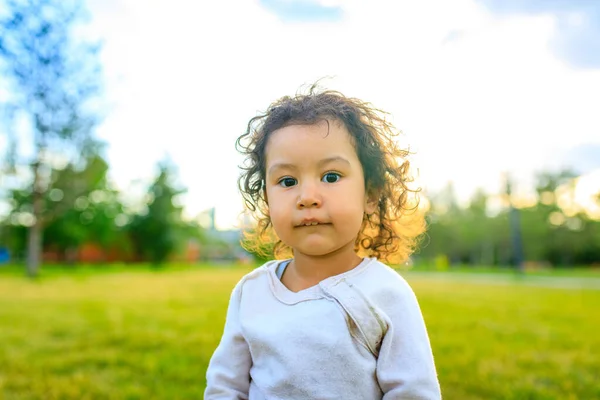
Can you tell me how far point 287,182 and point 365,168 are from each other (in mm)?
267

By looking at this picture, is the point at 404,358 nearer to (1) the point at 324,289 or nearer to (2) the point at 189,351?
(1) the point at 324,289

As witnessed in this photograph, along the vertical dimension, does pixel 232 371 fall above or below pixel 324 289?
below

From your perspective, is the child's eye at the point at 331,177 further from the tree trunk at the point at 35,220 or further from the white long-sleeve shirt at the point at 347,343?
the tree trunk at the point at 35,220

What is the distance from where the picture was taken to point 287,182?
1.64 m

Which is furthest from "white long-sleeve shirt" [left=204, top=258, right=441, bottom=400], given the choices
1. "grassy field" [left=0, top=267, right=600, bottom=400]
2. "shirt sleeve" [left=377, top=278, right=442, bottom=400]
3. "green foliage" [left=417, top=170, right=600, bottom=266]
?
"green foliage" [left=417, top=170, right=600, bottom=266]

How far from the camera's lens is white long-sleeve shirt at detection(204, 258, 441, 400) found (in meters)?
1.50

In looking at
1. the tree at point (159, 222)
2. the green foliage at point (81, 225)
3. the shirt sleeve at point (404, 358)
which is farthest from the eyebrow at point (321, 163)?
the tree at point (159, 222)

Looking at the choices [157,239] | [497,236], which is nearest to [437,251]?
[497,236]

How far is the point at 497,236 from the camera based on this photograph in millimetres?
42688

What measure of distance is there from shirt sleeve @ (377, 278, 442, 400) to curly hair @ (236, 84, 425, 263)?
411mm

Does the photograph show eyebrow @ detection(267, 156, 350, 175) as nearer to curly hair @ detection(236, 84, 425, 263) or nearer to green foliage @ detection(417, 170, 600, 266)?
curly hair @ detection(236, 84, 425, 263)

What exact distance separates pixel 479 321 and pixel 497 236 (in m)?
38.4

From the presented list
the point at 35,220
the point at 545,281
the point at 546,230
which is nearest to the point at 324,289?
the point at 545,281

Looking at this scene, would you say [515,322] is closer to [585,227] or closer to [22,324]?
[22,324]
